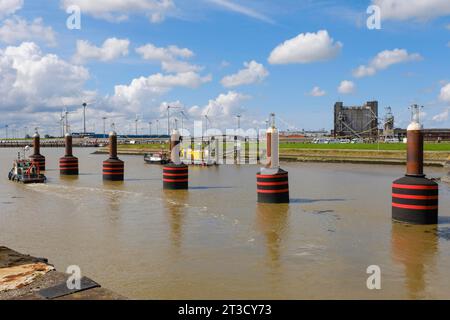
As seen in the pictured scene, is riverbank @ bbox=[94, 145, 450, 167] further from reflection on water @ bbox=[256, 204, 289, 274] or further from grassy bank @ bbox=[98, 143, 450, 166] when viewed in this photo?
reflection on water @ bbox=[256, 204, 289, 274]

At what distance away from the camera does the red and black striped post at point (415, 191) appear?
623 inches

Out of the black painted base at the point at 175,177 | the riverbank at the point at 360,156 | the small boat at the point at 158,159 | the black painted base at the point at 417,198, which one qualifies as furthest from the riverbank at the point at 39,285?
the small boat at the point at 158,159

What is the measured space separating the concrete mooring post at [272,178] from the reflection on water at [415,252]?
19.7 ft

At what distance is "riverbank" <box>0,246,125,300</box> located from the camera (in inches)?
267

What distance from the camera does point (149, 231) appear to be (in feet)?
52.0

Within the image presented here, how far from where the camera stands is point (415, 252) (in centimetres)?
1278

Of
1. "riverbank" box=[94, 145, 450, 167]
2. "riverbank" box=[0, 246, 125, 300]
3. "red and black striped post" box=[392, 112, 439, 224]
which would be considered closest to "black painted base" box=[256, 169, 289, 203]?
"red and black striped post" box=[392, 112, 439, 224]

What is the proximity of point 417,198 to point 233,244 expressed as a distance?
6540mm

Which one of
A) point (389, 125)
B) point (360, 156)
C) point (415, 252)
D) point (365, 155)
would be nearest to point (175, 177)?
point (415, 252)

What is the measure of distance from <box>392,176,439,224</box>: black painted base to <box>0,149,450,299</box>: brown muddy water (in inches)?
23.8

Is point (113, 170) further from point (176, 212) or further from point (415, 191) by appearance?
point (415, 191)

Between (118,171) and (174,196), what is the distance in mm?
10605
